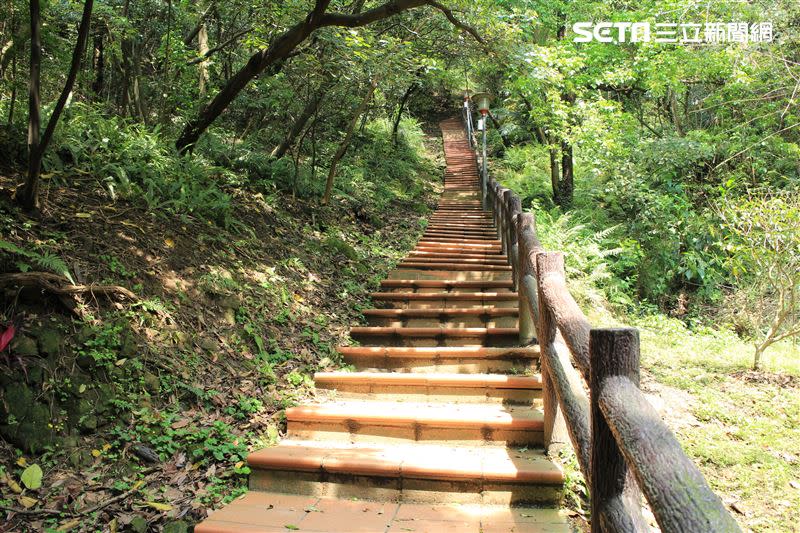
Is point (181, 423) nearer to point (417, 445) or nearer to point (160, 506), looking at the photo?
point (160, 506)

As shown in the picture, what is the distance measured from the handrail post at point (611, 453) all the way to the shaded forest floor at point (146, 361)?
76.3 inches

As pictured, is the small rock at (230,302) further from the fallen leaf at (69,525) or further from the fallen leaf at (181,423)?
the fallen leaf at (69,525)

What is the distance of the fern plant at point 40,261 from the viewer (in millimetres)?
3209

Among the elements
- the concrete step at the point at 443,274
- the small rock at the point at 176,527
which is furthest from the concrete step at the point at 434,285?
the small rock at the point at 176,527

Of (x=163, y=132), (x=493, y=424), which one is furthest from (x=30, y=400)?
(x=163, y=132)

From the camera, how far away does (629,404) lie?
158 centimetres

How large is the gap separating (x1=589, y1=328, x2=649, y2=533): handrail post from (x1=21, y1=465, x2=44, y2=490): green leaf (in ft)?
8.25

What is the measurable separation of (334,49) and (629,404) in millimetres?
5798

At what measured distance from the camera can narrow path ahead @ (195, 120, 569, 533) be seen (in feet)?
8.84

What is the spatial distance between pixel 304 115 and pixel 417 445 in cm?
550

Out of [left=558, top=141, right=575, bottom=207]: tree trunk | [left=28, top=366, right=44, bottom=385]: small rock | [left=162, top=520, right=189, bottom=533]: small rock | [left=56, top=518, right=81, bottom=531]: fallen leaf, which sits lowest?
[left=162, top=520, right=189, bottom=533]: small rock

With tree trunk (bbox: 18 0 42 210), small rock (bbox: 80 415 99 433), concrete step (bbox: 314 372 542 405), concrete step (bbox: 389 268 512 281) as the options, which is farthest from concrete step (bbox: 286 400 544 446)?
concrete step (bbox: 389 268 512 281)

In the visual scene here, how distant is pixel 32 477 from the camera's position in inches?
103

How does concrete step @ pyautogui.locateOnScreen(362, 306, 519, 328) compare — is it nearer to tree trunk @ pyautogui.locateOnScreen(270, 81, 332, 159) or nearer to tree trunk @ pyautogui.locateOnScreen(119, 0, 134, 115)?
tree trunk @ pyautogui.locateOnScreen(270, 81, 332, 159)
